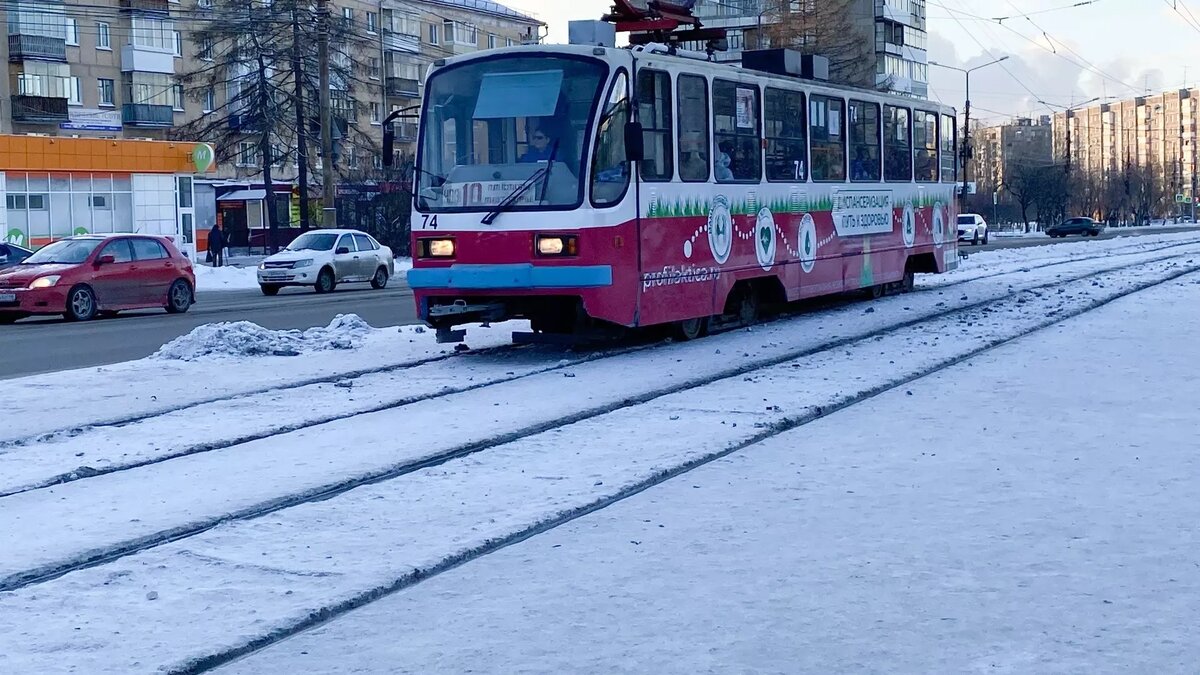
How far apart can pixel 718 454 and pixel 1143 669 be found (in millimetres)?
4279

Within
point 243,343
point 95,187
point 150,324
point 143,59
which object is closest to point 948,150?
point 150,324

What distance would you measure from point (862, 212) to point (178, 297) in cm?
1167

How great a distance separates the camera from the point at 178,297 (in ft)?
84.3

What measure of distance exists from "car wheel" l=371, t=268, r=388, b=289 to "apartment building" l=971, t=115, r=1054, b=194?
84404 millimetres

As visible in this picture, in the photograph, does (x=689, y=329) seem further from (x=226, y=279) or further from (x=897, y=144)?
(x=226, y=279)

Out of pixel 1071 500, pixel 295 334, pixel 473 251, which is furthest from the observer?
pixel 295 334

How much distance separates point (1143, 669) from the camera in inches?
190

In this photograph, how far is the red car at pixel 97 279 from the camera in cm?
2373

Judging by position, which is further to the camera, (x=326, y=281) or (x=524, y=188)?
(x=326, y=281)

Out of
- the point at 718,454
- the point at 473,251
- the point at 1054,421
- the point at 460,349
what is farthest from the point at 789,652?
the point at 460,349

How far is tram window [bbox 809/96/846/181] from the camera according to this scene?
63.6ft

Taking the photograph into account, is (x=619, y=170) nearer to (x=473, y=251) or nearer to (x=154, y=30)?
(x=473, y=251)

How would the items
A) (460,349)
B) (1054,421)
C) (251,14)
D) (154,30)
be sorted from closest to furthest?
1. (1054,421)
2. (460,349)
3. (251,14)
4. (154,30)

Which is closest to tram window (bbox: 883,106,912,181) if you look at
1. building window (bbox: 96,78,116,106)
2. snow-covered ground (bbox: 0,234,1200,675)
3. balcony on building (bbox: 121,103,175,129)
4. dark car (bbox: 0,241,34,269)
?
snow-covered ground (bbox: 0,234,1200,675)
